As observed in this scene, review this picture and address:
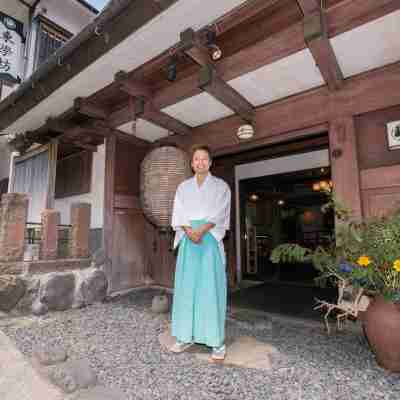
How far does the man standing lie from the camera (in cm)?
215

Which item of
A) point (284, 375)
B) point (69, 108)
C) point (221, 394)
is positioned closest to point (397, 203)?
point (284, 375)

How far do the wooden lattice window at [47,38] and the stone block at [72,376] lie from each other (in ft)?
18.6

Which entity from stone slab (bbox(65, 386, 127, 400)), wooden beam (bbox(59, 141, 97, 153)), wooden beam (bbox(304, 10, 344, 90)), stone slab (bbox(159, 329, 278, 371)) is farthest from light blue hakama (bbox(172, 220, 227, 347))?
wooden beam (bbox(59, 141, 97, 153))

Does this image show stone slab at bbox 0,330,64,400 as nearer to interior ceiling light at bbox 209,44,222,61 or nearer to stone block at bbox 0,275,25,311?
stone block at bbox 0,275,25,311

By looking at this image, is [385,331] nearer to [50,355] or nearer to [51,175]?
[50,355]

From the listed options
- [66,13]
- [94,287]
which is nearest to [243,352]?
[94,287]

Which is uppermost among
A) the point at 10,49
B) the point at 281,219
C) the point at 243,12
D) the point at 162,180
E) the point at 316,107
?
the point at 10,49

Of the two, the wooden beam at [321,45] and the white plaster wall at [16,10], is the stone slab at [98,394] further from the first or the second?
the white plaster wall at [16,10]

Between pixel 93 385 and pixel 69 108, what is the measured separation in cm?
366

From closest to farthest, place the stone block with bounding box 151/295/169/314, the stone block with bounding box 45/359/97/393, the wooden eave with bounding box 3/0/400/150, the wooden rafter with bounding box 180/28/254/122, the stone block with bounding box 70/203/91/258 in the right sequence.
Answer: the stone block with bounding box 45/359/97/393 < the wooden eave with bounding box 3/0/400/150 < the wooden rafter with bounding box 180/28/254/122 < the stone block with bounding box 151/295/169/314 < the stone block with bounding box 70/203/91/258

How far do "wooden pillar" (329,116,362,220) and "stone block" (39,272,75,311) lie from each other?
3594mm

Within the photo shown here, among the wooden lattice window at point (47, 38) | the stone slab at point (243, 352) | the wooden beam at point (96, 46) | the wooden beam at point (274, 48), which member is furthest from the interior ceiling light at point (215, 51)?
the wooden lattice window at point (47, 38)

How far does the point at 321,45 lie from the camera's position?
7.12 ft

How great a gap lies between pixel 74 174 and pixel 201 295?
4224 millimetres
